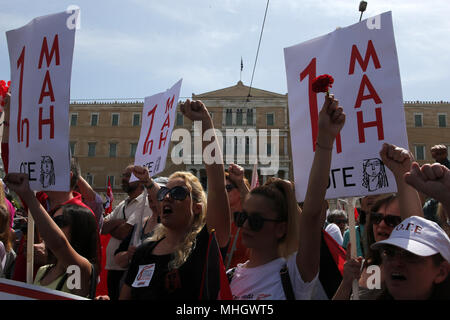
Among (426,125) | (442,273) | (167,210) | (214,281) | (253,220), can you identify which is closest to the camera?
(442,273)

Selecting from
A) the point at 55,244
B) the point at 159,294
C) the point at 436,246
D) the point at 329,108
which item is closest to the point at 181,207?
the point at 159,294

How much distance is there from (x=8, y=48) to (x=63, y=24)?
1.86 ft

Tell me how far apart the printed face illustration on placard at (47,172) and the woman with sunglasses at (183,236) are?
636 millimetres

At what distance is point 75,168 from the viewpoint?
3621 mm

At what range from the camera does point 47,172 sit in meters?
2.44

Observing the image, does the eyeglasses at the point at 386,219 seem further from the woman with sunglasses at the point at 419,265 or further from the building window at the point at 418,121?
the building window at the point at 418,121

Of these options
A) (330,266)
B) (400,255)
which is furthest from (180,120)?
(400,255)

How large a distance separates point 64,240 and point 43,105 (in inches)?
32.2

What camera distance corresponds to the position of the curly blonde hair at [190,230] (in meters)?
1.99

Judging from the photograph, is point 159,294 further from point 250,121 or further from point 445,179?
point 250,121

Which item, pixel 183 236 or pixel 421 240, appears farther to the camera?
pixel 183 236

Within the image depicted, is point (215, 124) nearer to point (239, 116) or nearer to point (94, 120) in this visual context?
point (239, 116)

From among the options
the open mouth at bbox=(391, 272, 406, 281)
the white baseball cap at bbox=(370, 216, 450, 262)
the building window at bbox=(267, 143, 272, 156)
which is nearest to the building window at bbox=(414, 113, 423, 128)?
the building window at bbox=(267, 143, 272, 156)

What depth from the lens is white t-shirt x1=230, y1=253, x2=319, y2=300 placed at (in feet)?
6.19
